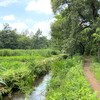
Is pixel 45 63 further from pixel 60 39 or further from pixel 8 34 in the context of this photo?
pixel 8 34

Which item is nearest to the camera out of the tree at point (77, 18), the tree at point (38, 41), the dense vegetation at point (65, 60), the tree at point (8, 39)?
the dense vegetation at point (65, 60)

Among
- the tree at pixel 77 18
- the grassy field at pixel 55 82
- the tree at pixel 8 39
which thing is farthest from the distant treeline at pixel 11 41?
the grassy field at pixel 55 82

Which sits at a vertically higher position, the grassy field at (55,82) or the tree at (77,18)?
A: the tree at (77,18)

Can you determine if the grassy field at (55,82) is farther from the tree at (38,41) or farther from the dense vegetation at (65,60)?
the tree at (38,41)

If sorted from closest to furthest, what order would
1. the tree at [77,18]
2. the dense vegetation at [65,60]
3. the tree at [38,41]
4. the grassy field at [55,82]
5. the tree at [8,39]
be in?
1. the grassy field at [55,82]
2. the dense vegetation at [65,60]
3. the tree at [77,18]
4. the tree at [8,39]
5. the tree at [38,41]

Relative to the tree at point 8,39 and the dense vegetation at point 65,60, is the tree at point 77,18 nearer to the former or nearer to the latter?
the dense vegetation at point 65,60

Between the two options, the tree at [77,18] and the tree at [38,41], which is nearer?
the tree at [77,18]

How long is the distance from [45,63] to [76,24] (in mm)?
9059

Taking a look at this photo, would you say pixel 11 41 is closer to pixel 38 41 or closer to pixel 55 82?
pixel 38 41

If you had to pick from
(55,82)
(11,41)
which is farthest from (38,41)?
(55,82)

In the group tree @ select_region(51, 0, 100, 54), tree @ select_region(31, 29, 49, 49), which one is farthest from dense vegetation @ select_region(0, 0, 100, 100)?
tree @ select_region(31, 29, 49, 49)

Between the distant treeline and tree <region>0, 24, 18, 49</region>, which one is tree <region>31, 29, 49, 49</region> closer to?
the distant treeline

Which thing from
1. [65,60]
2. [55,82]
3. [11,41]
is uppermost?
[11,41]

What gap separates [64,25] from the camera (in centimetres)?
3291
